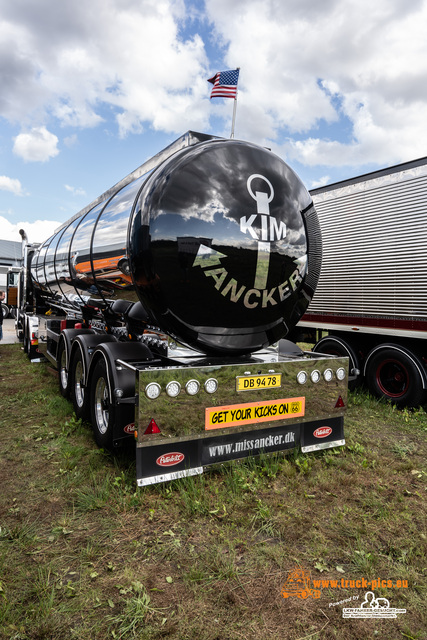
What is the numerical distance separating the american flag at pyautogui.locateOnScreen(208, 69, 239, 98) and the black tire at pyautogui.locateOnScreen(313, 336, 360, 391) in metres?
4.68

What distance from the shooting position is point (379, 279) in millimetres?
6406

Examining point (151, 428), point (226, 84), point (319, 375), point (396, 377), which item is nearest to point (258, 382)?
point (319, 375)

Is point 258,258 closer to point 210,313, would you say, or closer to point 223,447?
point 210,313

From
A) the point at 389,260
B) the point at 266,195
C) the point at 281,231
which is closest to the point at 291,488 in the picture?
the point at 281,231

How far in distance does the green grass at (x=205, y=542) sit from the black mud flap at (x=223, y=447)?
14 cm

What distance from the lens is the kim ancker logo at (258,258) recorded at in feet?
10.6

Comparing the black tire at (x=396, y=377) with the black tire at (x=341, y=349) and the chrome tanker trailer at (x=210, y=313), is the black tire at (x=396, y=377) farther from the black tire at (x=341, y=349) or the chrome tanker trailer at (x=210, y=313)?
the chrome tanker trailer at (x=210, y=313)

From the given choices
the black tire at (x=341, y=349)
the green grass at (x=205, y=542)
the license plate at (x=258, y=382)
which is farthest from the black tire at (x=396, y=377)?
the license plate at (x=258, y=382)

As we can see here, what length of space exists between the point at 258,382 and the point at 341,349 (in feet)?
12.8

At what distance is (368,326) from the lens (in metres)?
6.57

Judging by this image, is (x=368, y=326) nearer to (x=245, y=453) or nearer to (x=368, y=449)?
(x=368, y=449)

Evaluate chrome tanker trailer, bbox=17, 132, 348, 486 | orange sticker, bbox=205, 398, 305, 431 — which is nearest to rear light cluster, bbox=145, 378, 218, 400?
chrome tanker trailer, bbox=17, 132, 348, 486

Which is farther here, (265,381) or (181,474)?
(265,381)

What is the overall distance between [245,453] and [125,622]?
180 cm
